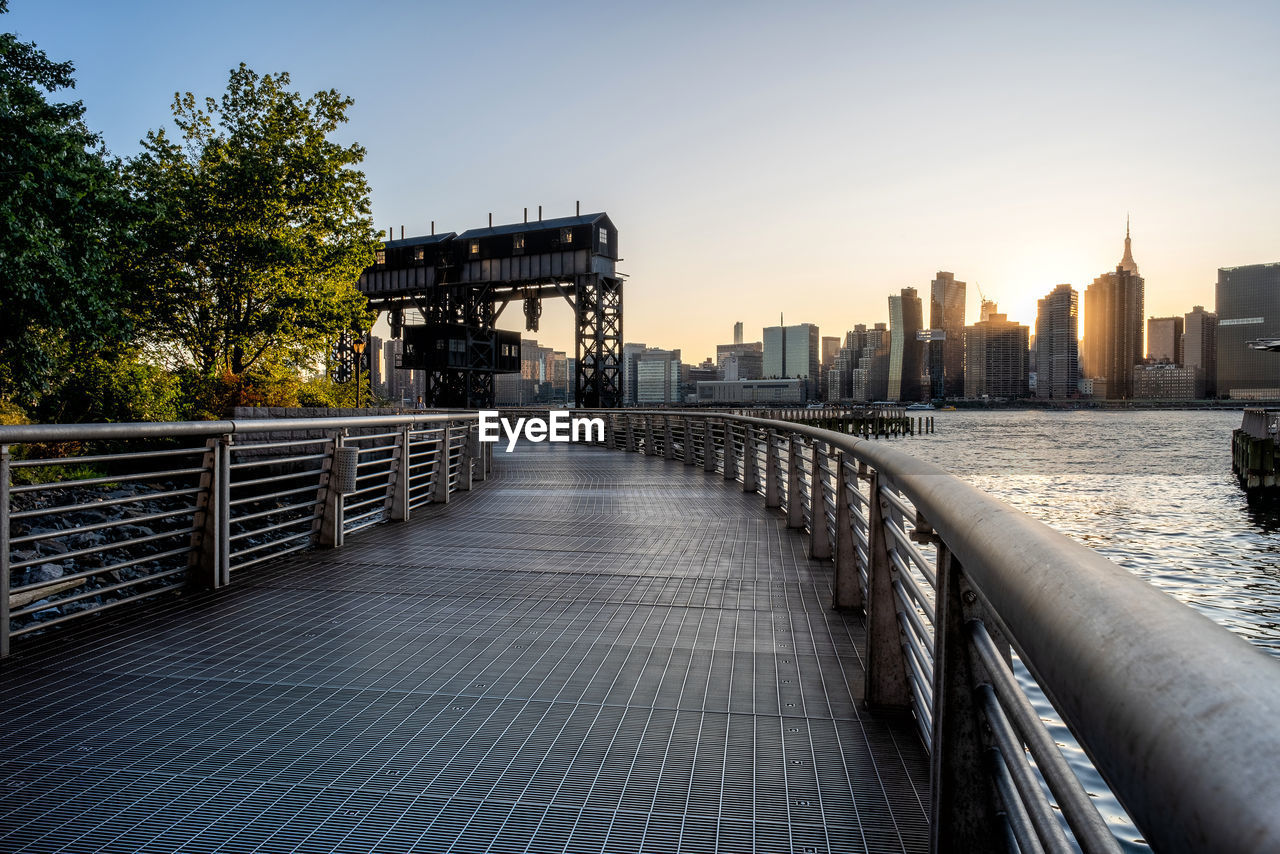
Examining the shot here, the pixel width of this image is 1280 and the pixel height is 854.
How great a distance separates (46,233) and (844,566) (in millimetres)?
18357

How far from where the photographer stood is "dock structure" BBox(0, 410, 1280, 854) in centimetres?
76

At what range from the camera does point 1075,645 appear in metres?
0.82

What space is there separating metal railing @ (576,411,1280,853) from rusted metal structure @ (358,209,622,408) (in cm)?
5623

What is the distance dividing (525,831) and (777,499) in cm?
813

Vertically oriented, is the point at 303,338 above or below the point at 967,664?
above

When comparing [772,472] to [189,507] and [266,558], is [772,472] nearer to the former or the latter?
[266,558]

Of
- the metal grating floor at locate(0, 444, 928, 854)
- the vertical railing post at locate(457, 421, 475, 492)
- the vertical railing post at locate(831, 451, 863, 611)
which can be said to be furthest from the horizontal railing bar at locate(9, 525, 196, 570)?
the vertical railing post at locate(457, 421, 475, 492)

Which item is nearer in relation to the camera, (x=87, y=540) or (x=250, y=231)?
(x=87, y=540)

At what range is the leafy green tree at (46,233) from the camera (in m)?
16.3

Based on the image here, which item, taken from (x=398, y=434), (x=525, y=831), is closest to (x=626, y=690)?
(x=525, y=831)

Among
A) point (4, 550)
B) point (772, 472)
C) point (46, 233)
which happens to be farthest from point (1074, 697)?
point (46, 233)

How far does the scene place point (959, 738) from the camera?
199cm

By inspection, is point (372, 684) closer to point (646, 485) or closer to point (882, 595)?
point (882, 595)

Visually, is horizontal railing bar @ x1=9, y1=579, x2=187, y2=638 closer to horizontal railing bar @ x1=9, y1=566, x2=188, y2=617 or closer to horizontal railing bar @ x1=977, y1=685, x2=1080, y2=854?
horizontal railing bar @ x1=9, y1=566, x2=188, y2=617
